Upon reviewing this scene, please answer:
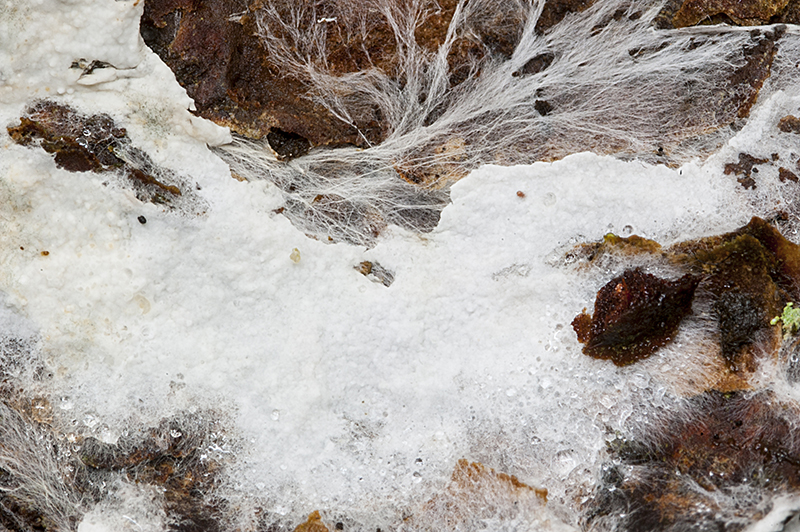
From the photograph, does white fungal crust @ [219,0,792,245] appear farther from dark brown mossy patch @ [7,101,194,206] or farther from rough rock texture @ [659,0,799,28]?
dark brown mossy patch @ [7,101,194,206]

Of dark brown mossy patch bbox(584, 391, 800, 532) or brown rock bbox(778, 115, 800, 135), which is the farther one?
brown rock bbox(778, 115, 800, 135)

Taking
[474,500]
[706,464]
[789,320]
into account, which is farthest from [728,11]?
[474,500]

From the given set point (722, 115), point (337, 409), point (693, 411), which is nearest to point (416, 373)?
point (337, 409)

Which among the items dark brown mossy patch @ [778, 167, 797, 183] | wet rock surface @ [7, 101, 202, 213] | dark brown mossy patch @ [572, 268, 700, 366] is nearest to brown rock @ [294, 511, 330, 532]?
dark brown mossy patch @ [572, 268, 700, 366]

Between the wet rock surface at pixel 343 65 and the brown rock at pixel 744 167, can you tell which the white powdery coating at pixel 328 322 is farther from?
the wet rock surface at pixel 343 65

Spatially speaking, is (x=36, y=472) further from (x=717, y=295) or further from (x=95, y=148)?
(x=717, y=295)

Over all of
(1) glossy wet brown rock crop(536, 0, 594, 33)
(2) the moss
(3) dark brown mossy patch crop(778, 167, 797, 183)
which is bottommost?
(2) the moss

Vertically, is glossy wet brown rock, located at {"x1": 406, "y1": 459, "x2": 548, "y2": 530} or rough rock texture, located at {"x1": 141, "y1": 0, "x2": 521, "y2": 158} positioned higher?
rough rock texture, located at {"x1": 141, "y1": 0, "x2": 521, "y2": 158}
